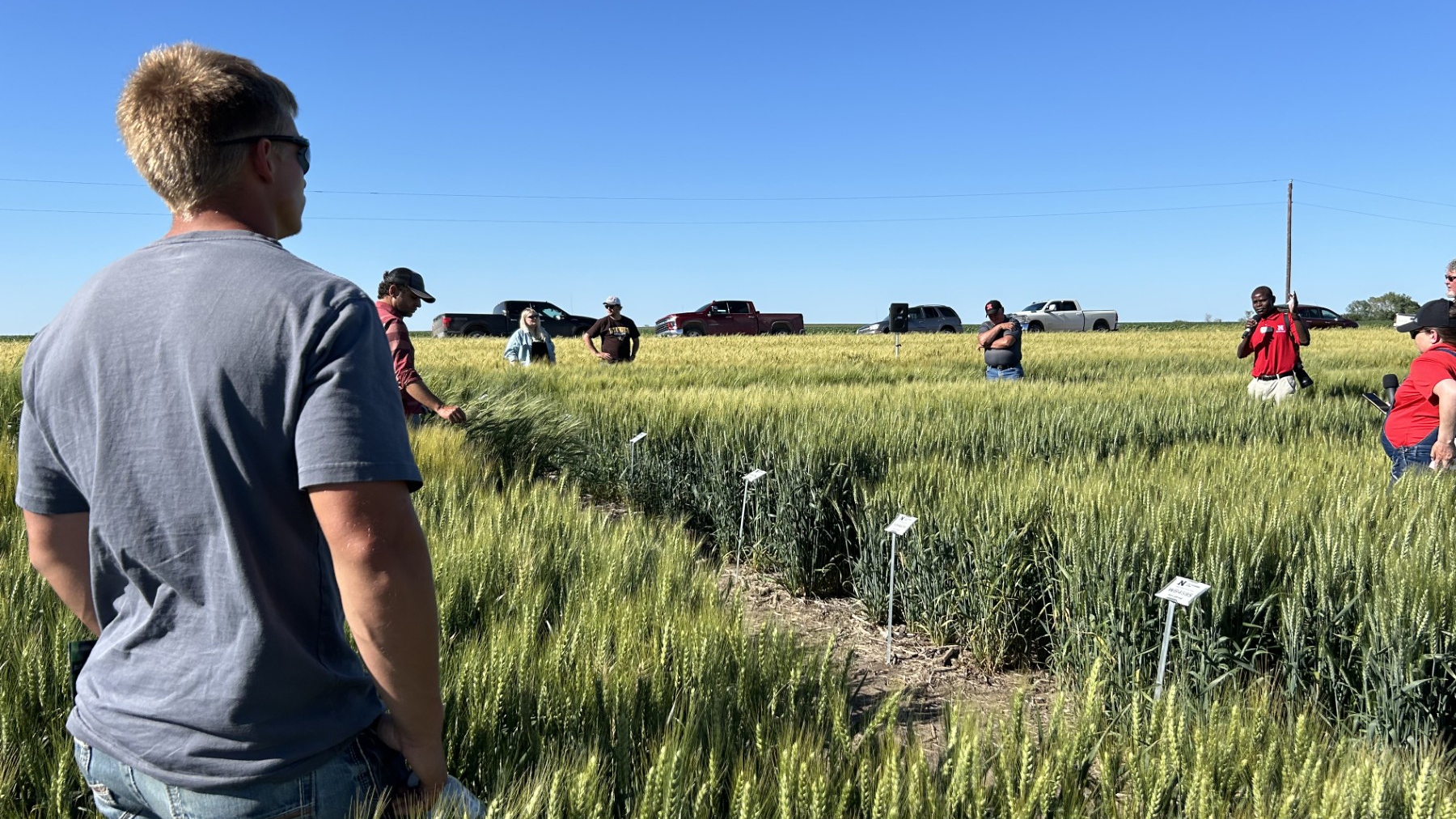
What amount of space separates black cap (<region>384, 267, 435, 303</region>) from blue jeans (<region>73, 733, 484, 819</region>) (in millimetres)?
4122

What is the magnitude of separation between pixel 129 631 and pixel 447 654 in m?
1.04

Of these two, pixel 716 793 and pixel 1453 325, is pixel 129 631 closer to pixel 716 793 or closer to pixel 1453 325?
pixel 716 793

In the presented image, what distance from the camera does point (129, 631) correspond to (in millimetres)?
1167

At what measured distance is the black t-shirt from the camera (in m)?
11.3

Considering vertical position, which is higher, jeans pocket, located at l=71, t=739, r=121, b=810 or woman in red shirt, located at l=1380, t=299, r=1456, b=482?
woman in red shirt, located at l=1380, t=299, r=1456, b=482

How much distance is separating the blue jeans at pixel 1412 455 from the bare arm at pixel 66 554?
4.96 meters

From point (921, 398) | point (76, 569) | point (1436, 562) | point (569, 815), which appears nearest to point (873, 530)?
point (1436, 562)

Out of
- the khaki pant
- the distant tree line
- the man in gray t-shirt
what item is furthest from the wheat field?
the distant tree line

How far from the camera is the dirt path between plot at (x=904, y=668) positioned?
3.17 m

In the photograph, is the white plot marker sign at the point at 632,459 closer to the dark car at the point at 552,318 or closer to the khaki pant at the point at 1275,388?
the khaki pant at the point at 1275,388

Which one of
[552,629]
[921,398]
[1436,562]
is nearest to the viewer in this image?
[552,629]

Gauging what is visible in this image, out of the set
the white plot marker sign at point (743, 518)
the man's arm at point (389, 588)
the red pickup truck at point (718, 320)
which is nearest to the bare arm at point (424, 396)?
the white plot marker sign at point (743, 518)

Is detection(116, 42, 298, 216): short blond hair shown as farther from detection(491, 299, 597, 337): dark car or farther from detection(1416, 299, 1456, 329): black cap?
detection(491, 299, 597, 337): dark car

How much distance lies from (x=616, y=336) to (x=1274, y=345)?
22.5 ft
